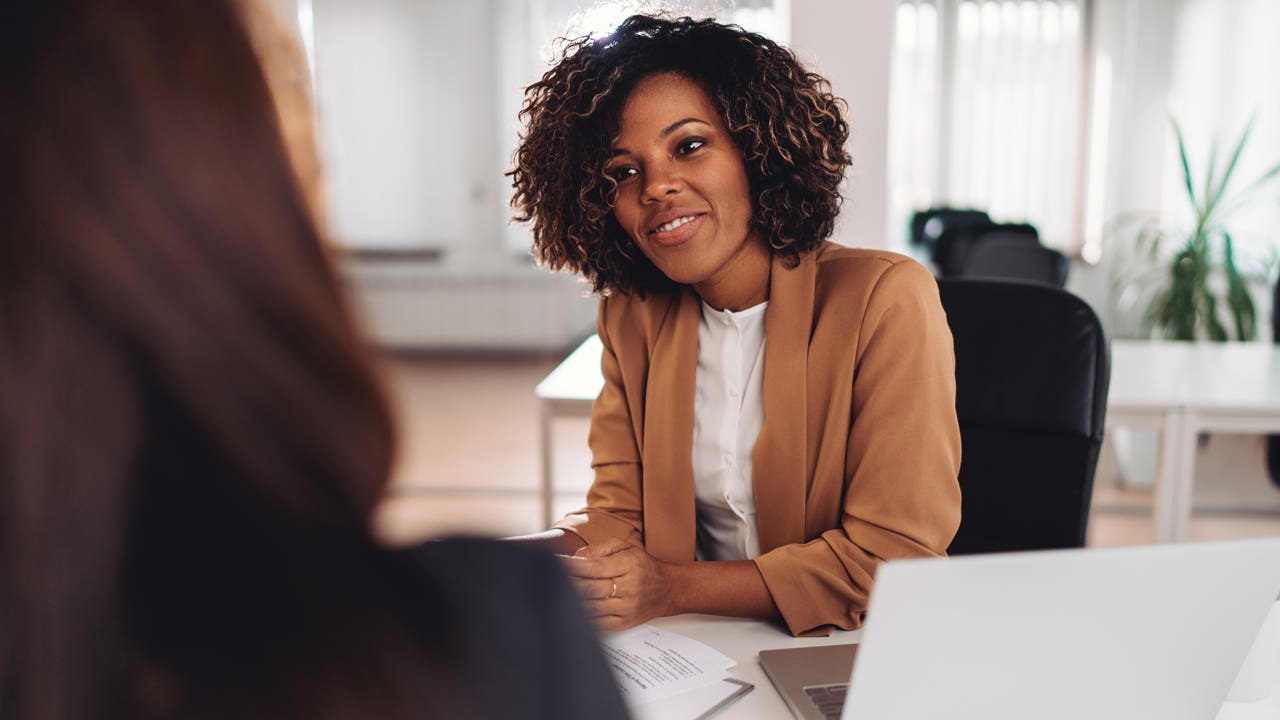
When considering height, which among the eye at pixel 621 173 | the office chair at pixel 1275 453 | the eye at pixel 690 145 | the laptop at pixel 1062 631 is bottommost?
the office chair at pixel 1275 453

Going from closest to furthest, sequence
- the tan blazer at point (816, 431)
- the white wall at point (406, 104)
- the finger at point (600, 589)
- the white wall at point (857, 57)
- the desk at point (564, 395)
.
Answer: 1. the finger at point (600, 589)
2. the tan blazer at point (816, 431)
3. the white wall at point (857, 57)
4. the desk at point (564, 395)
5. the white wall at point (406, 104)

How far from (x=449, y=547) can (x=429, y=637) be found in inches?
2.0

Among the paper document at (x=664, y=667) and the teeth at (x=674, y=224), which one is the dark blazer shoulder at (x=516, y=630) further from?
the teeth at (x=674, y=224)

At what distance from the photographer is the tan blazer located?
120 cm

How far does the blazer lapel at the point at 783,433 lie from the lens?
4.29 ft

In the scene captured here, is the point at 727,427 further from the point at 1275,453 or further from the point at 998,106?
the point at 998,106

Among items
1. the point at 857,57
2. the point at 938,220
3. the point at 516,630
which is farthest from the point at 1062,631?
the point at 938,220

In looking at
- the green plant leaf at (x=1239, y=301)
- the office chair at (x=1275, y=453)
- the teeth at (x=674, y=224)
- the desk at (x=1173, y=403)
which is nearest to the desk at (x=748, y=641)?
the teeth at (x=674, y=224)

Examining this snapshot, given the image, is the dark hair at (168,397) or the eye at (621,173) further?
the eye at (621,173)

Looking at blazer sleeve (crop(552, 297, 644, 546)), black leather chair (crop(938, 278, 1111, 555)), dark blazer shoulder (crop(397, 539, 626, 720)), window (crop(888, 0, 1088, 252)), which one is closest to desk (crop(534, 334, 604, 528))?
blazer sleeve (crop(552, 297, 644, 546))

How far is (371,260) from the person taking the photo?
13.8 ft

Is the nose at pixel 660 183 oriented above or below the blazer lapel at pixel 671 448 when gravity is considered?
above

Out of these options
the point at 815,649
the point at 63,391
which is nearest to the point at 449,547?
the point at 63,391

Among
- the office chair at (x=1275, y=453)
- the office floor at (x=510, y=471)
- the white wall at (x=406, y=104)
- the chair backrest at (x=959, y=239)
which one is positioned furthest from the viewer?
the chair backrest at (x=959, y=239)
